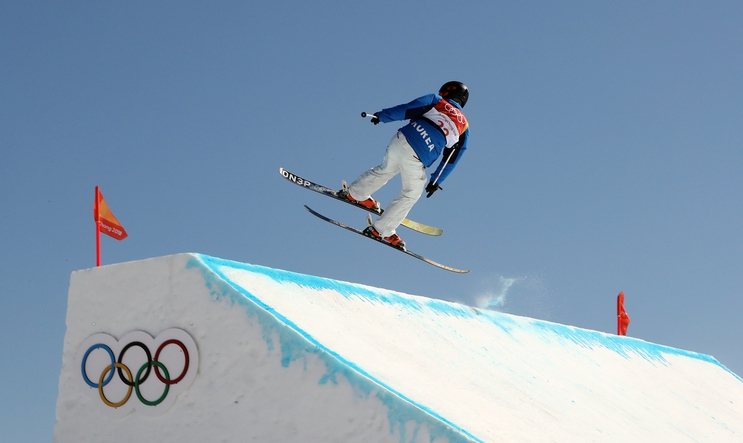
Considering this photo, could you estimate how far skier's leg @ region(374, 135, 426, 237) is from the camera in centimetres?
880

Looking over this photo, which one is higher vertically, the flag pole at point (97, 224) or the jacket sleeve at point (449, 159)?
the jacket sleeve at point (449, 159)

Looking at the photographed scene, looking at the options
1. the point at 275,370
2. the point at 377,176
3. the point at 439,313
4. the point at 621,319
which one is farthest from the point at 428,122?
the point at 621,319

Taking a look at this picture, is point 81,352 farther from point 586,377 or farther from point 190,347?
point 586,377

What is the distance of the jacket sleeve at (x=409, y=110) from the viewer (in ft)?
28.3

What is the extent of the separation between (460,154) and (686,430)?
411 cm

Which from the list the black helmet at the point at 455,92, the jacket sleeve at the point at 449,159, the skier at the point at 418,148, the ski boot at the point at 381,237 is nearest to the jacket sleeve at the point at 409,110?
the skier at the point at 418,148

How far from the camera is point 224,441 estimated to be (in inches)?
177

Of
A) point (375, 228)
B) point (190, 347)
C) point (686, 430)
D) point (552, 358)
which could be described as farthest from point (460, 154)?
point (190, 347)

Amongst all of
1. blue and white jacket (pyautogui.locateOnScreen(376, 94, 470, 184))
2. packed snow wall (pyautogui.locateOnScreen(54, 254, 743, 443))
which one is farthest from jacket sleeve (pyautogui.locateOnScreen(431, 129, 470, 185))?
packed snow wall (pyautogui.locateOnScreen(54, 254, 743, 443))

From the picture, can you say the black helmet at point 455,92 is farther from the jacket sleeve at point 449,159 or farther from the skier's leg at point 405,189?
the skier's leg at point 405,189

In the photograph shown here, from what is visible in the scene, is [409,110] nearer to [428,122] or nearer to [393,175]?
[428,122]

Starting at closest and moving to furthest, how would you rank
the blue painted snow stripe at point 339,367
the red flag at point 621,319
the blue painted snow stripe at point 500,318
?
the blue painted snow stripe at point 339,367 < the blue painted snow stripe at point 500,318 < the red flag at point 621,319

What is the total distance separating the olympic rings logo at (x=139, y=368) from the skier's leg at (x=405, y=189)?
464 centimetres

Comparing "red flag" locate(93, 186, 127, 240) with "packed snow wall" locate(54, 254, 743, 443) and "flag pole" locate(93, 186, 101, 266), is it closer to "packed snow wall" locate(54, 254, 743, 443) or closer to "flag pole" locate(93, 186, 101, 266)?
"flag pole" locate(93, 186, 101, 266)
